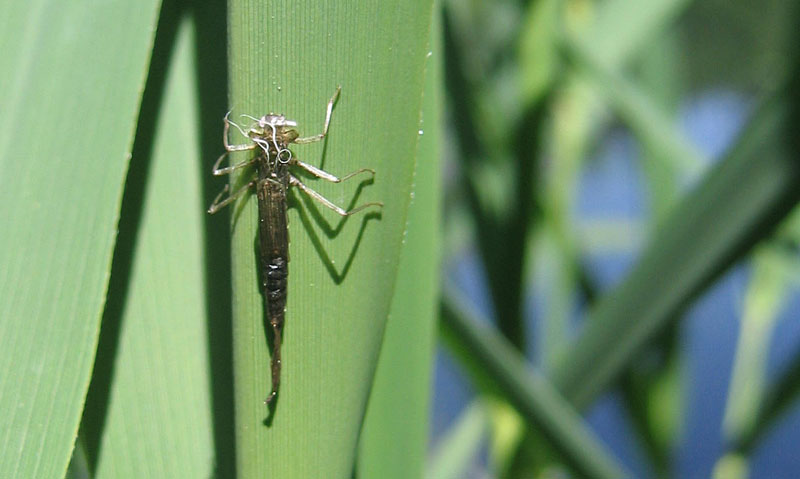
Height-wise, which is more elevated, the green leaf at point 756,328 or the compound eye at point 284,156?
the compound eye at point 284,156

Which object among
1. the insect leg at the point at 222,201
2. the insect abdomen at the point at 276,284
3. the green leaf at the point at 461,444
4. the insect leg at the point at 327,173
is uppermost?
the insect leg at the point at 327,173

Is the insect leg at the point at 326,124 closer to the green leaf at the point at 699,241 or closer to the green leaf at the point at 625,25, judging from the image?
the green leaf at the point at 699,241

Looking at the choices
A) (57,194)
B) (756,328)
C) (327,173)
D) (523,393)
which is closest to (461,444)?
(523,393)

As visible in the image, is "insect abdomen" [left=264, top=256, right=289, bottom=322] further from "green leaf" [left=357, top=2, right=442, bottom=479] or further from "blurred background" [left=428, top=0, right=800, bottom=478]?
"blurred background" [left=428, top=0, right=800, bottom=478]

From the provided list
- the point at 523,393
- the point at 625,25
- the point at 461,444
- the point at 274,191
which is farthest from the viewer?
the point at 461,444

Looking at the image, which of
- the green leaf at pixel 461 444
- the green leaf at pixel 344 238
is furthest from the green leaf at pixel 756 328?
the green leaf at pixel 344 238

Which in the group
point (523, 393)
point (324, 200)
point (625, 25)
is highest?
point (625, 25)

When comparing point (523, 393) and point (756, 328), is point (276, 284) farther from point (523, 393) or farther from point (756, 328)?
point (756, 328)
